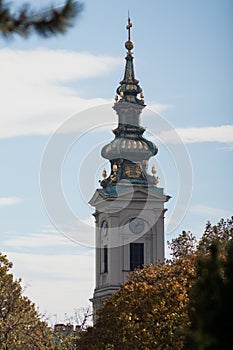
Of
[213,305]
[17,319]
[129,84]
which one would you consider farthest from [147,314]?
[129,84]

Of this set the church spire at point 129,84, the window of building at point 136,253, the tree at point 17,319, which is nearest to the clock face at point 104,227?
the window of building at point 136,253

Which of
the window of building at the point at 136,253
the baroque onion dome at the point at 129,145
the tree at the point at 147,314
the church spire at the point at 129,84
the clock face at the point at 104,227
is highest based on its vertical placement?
the church spire at the point at 129,84

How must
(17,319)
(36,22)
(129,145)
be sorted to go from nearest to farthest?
(36,22) < (17,319) < (129,145)

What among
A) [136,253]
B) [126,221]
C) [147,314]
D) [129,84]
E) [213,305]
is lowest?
[213,305]

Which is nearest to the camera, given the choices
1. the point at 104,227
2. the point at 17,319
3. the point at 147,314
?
the point at 147,314

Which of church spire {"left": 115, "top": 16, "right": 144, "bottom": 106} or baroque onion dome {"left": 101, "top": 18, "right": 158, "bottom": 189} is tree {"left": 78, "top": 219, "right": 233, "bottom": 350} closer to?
baroque onion dome {"left": 101, "top": 18, "right": 158, "bottom": 189}

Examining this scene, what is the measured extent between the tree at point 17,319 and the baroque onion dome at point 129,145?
4141 cm

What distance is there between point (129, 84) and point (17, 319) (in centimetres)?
4917

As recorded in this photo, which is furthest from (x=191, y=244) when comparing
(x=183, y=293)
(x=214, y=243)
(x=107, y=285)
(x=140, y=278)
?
(x=214, y=243)

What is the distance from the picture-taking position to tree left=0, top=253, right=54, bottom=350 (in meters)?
47.3

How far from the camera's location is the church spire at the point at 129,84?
307 ft

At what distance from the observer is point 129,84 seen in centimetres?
9456

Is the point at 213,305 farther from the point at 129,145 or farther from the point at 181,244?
the point at 129,145

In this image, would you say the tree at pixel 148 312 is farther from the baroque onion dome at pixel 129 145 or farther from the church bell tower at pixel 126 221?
the baroque onion dome at pixel 129 145
